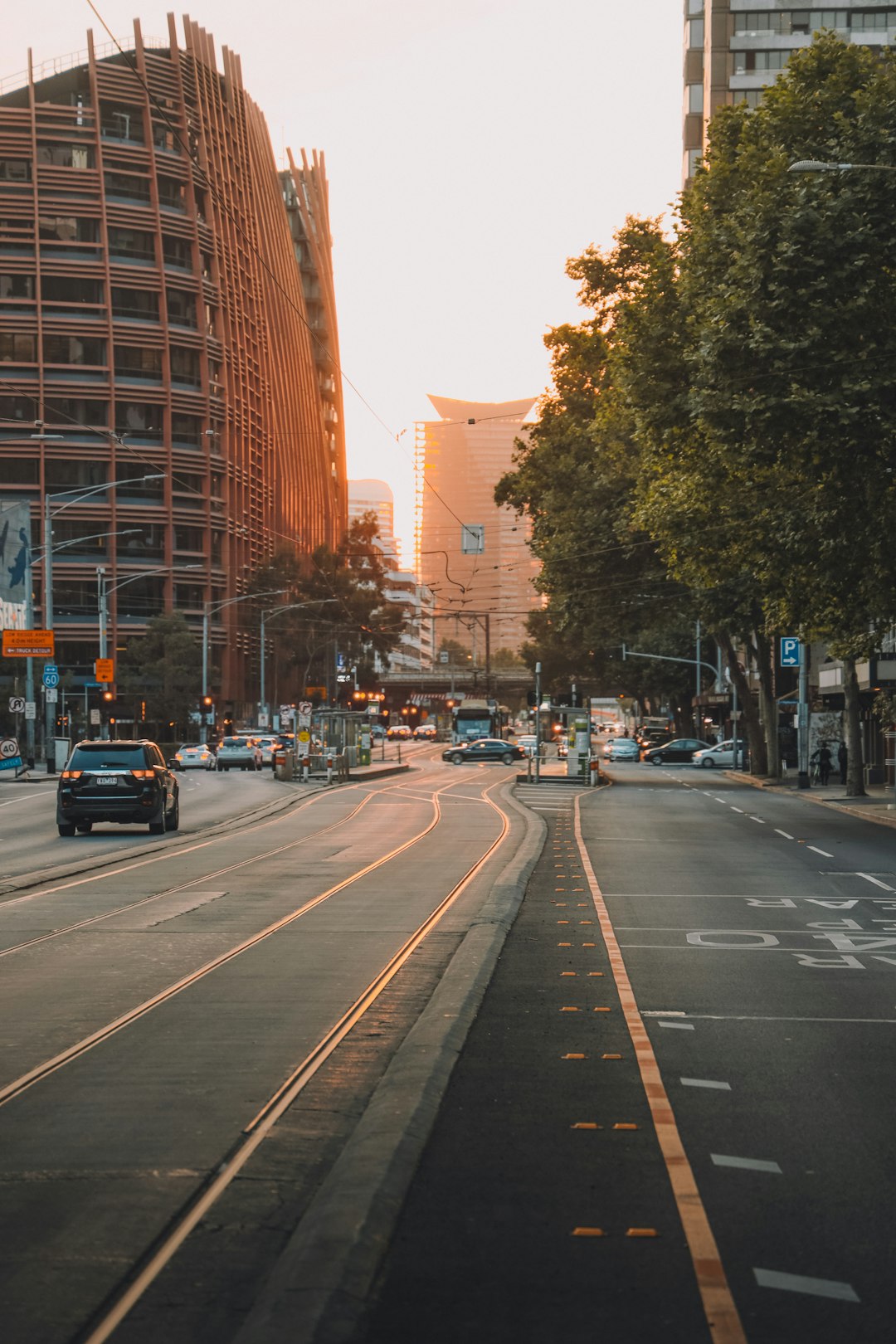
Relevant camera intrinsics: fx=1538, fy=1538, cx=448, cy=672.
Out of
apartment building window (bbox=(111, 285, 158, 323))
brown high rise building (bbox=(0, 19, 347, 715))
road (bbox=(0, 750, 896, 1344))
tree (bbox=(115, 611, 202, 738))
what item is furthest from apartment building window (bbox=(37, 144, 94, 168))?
road (bbox=(0, 750, 896, 1344))

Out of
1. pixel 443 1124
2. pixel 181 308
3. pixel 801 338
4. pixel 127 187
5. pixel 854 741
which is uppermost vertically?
pixel 127 187

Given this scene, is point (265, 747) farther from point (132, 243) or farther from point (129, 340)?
point (132, 243)

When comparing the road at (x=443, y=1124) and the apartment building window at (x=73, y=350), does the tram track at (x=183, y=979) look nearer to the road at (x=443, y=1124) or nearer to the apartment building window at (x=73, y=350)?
the road at (x=443, y=1124)

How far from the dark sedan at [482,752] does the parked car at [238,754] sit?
1447cm

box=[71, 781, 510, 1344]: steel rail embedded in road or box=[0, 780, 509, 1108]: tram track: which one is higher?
box=[71, 781, 510, 1344]: steel rail embedded in road

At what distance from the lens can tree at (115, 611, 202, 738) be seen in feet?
282

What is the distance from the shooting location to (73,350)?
94.9 meters

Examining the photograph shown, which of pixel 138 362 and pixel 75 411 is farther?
pixel 138 362

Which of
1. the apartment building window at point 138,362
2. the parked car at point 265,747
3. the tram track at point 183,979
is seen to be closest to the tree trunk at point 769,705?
the parked car at point 265,747

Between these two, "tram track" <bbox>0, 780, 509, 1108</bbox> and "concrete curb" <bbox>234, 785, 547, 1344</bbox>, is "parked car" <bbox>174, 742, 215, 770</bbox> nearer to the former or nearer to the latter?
"tram track" <bbox>0, 780, 509, 1108</bbox>

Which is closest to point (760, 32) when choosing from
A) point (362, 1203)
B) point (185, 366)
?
point (185, 366)

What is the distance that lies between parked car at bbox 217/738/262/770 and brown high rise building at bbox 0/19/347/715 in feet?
71.2

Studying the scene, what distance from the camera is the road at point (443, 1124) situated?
484 cm

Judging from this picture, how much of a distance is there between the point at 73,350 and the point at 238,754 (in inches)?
1483
